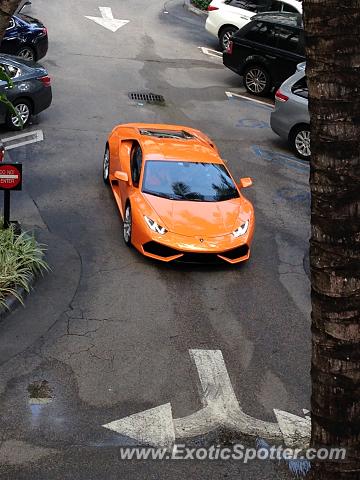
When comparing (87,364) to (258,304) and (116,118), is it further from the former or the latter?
(116,118)

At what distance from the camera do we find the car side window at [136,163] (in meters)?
11.4

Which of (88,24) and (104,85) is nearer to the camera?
(104,85)

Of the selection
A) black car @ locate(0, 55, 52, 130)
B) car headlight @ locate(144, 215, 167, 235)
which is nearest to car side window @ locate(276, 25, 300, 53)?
black car @ locate(0, 55, 52, 130)

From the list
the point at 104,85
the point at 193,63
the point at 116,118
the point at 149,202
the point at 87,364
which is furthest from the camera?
the point at 193,63

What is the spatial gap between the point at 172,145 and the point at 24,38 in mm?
8665

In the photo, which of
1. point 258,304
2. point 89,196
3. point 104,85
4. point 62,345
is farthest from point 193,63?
point 62,345

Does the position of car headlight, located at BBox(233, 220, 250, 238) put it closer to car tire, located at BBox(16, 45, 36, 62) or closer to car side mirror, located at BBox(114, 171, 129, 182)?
car side mirror, located at BBox(114, 171, 129, 182)

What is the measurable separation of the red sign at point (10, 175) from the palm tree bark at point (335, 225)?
744 cm

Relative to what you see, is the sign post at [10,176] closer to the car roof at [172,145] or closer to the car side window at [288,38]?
the car roof at [172,145]

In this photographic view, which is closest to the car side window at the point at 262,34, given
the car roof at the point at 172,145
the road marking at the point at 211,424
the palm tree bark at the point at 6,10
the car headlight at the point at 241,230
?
the car roof at the point at 172,145

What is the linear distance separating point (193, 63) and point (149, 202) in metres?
12.2

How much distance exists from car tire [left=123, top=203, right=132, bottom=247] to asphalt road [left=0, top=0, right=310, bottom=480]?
0.50 feet

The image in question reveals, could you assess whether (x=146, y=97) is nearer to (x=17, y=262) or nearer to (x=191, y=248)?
(x=191, y=248)

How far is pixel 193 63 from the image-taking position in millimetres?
22109
